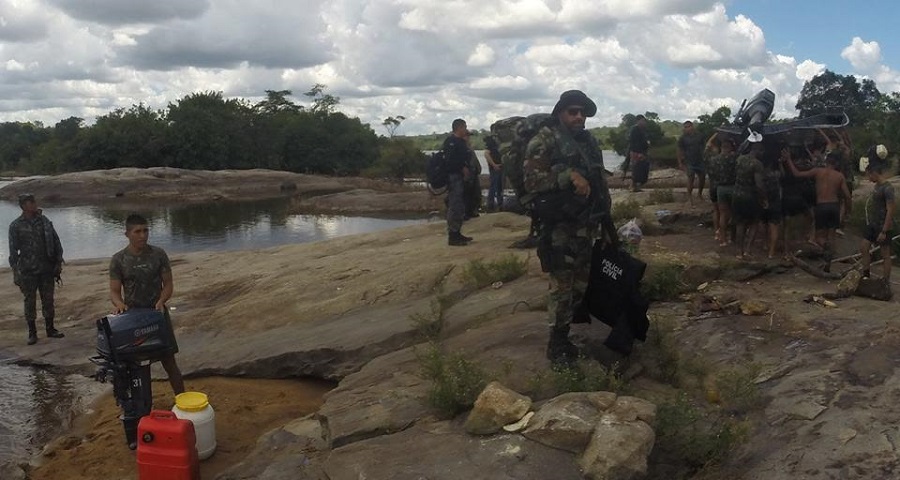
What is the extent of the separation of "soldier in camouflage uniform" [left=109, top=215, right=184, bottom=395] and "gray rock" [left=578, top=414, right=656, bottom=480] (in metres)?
3.49

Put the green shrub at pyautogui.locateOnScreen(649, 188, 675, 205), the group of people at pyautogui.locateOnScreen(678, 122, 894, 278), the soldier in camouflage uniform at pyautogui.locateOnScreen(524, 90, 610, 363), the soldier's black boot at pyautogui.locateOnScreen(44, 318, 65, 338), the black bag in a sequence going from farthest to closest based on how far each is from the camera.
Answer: the green shrub at pyautogui.locateOnScreen(649, 188, 675, 205) → the soldier's black boot at pyautogui.locateOnScreen(44, 318, 65, 338) → the group of people at pyautogui.locateOnScreen(678, 122, 894, 278) → the black bag → the soldier in camouflage uniform at pyautogui.locateOnScreen(524, 90, 610, 363)

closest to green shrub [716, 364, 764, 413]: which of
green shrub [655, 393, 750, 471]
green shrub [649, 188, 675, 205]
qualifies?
green shrub [655, 393, 750, 471]

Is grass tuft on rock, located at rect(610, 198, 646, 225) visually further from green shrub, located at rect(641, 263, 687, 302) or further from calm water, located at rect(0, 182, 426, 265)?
calm water, located at rect(0, 182, 426, 265)

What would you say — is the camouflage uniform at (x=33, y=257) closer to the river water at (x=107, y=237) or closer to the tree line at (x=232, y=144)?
the river water at (x=107, y=237)

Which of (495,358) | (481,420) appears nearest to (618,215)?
(495,358)

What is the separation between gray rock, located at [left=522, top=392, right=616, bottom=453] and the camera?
398 cm

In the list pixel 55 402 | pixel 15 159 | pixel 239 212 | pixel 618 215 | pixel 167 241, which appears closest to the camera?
pixel 55 402

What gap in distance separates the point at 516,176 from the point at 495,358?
1.44 metres

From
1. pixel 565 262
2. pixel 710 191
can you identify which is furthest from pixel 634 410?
pixel 710 191

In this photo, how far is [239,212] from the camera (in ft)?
109

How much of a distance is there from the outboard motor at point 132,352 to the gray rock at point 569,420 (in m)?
2.97

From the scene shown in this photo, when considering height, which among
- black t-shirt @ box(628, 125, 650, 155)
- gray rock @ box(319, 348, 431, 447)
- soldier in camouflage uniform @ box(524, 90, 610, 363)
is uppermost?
black t-shirt @ box(628, 125, 650, 155)

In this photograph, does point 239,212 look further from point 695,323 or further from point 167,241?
point 695,323

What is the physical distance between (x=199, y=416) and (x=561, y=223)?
2.84 meters
